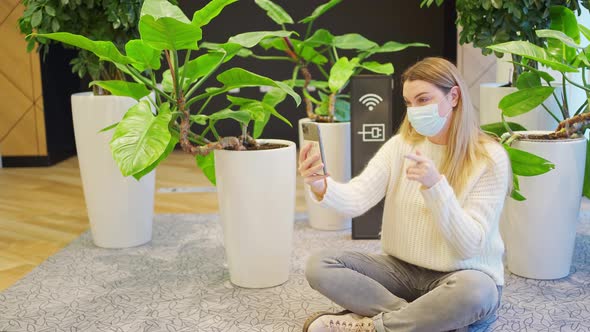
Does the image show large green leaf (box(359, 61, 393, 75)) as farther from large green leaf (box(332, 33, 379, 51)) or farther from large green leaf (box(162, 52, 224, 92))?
large green leaf (box(162, 52, 224, 92))

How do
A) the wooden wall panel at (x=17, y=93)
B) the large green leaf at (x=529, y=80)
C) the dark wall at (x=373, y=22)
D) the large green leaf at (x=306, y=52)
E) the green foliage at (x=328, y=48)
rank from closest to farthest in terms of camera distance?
the large green leaf at (x=529, y=80) → the green foliage at (x=328, y=48) → the large green leaf at (x=306, y=52) → the wooden wall panel at (x=17, y=93) → the dark wall at (x=373, y=22)

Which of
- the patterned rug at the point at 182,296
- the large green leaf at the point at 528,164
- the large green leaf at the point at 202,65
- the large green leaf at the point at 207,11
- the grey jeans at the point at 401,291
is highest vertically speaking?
the large green leaf at the point at 207,11

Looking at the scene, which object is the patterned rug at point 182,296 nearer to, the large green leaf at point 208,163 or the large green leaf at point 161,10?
the large green leaf at point 208,163

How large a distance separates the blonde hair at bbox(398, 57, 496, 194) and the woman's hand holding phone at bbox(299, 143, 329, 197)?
356 mm

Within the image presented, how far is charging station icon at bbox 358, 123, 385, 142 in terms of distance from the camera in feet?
10.3

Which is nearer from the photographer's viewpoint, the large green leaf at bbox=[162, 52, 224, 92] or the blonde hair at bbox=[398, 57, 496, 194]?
the blonde hair at bbox=[398, 57, 496, 194]

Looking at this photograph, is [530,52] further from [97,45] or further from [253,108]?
[97,45]

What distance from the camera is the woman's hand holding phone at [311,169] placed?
6.34 ft

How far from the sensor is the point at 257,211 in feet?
8.19

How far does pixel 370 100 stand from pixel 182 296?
1.22 metres

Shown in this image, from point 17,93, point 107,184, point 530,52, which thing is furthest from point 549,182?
point 17,93

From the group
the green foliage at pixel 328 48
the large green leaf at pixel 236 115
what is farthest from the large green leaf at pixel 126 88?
the green foliage at pixel 328 48

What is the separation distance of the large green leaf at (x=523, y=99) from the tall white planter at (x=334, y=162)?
3.16ft

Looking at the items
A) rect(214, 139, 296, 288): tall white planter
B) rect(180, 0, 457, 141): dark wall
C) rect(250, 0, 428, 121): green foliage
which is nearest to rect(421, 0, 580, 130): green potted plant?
rect(250, 0, 428, 121): green foliage
